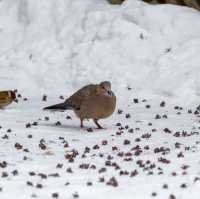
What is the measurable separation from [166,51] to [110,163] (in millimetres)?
6232

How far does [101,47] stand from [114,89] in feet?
4.35

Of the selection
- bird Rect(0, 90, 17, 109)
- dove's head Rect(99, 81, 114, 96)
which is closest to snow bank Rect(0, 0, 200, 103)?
bird Rect(0, 90, 17, 109)

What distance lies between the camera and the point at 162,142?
995cm

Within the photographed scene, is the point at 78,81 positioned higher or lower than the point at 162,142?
lower

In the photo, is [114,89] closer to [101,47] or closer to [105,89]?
[101,47]

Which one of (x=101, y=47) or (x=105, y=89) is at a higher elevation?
(x=105, y=89)

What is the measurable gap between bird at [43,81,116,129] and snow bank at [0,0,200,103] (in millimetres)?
2397

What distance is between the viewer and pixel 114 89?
46.0ft

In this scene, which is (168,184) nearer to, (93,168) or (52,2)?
(93,168)

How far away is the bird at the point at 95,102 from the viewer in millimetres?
11078

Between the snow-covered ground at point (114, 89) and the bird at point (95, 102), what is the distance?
27 cm

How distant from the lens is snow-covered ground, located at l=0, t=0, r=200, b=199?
25.8 ft

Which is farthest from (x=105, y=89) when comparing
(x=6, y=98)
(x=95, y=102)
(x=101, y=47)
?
(x=101, y=47)

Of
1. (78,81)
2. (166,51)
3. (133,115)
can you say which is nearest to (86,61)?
(78,81)
